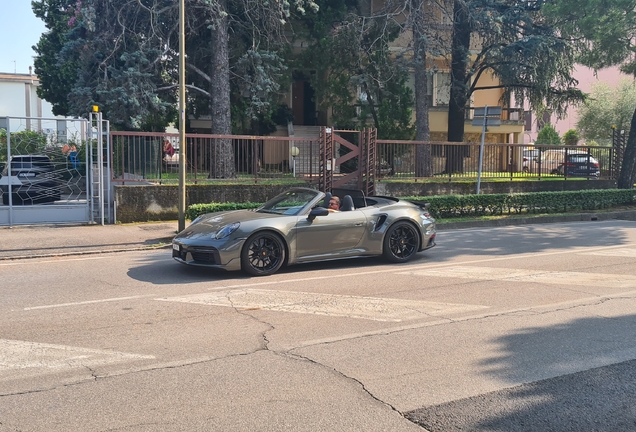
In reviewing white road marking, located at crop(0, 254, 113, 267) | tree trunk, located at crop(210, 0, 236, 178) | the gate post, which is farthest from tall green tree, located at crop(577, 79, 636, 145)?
white road marking, located at crop(0, 254, 113, 267)

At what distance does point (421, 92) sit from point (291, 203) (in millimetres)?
15512

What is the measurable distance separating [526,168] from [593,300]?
1574cm

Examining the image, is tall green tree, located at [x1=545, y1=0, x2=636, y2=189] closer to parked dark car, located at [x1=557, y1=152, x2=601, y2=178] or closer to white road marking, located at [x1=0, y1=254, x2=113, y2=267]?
parked dark car, located at [x1=557, y1=152, x2=601, y2=178]

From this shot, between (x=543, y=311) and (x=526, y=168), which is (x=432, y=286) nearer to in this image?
(x=543, y=311)

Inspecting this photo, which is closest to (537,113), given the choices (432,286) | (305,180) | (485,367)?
(305,180)

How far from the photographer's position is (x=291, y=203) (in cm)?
999

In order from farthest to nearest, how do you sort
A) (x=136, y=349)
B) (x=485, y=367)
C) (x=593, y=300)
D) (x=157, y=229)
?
(x=157, y=229), (x=593, y=300), (x=136, y=349), (x=485, y=367)

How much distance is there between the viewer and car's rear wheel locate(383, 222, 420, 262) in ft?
33.6

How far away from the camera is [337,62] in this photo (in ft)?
85.2

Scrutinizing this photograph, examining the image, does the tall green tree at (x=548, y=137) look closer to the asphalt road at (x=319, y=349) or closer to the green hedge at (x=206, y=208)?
the green hedge at (x=206, y=208)

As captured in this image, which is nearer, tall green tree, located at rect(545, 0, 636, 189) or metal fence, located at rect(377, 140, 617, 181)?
tall green tree, located at rect(545, 0, 636, 189)

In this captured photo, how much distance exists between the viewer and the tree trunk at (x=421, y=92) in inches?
804

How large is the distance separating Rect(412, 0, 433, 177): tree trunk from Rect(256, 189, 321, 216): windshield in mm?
10707

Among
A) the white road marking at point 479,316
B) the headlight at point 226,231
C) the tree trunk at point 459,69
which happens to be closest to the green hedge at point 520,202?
the headlight at point 226,231
